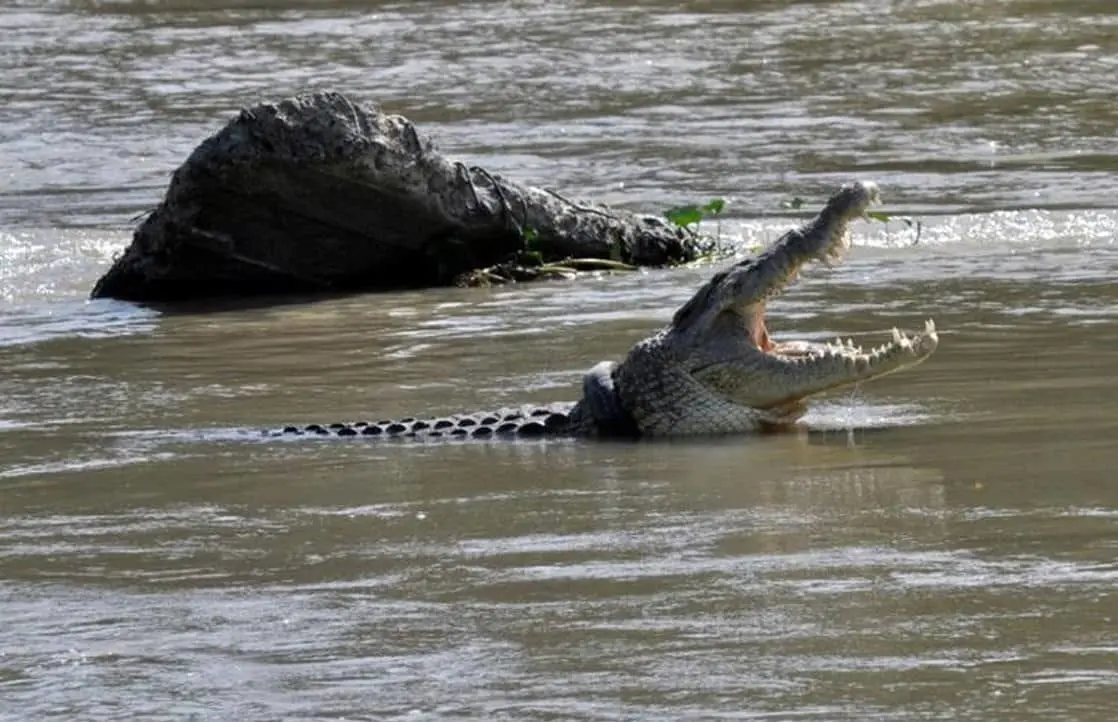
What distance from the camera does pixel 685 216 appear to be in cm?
1066

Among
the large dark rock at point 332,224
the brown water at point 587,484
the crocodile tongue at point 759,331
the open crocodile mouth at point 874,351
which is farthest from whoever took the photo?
the large dark rock at point 332,224

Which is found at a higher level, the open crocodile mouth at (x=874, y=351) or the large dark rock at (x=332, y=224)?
the large dark rock at (x=332, y=224)

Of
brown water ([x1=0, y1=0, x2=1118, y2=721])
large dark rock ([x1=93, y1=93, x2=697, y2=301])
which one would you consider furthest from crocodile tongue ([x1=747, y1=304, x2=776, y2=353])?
large dark rock ([x1=93, y1=93, x2=697, y2=301])

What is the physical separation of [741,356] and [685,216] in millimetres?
3851

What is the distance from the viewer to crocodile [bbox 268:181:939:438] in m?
6.69

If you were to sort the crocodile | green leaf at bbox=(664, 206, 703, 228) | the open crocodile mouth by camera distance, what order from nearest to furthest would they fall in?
the open crocodile mouth, the crocodile, green leaf at bbox=(664, 206, 703, 228)

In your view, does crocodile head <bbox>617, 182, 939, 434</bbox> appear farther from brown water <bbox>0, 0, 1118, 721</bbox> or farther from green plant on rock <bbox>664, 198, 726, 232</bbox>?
green plant on rock <bbox>664, 198, 726, 232</bbox>

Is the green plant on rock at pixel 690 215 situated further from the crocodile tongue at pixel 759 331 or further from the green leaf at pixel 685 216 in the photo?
the crocodile tongue at pixel 759 331

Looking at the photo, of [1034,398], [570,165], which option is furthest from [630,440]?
[570,165]

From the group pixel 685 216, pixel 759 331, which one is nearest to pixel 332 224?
pixel 685 216

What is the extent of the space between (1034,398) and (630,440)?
1.20 metres

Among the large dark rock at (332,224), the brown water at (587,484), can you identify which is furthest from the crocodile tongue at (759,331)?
the large dark rock at (332,224)

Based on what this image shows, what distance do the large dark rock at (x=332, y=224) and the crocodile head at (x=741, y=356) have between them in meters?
3.56

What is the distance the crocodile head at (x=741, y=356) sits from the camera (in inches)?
265
